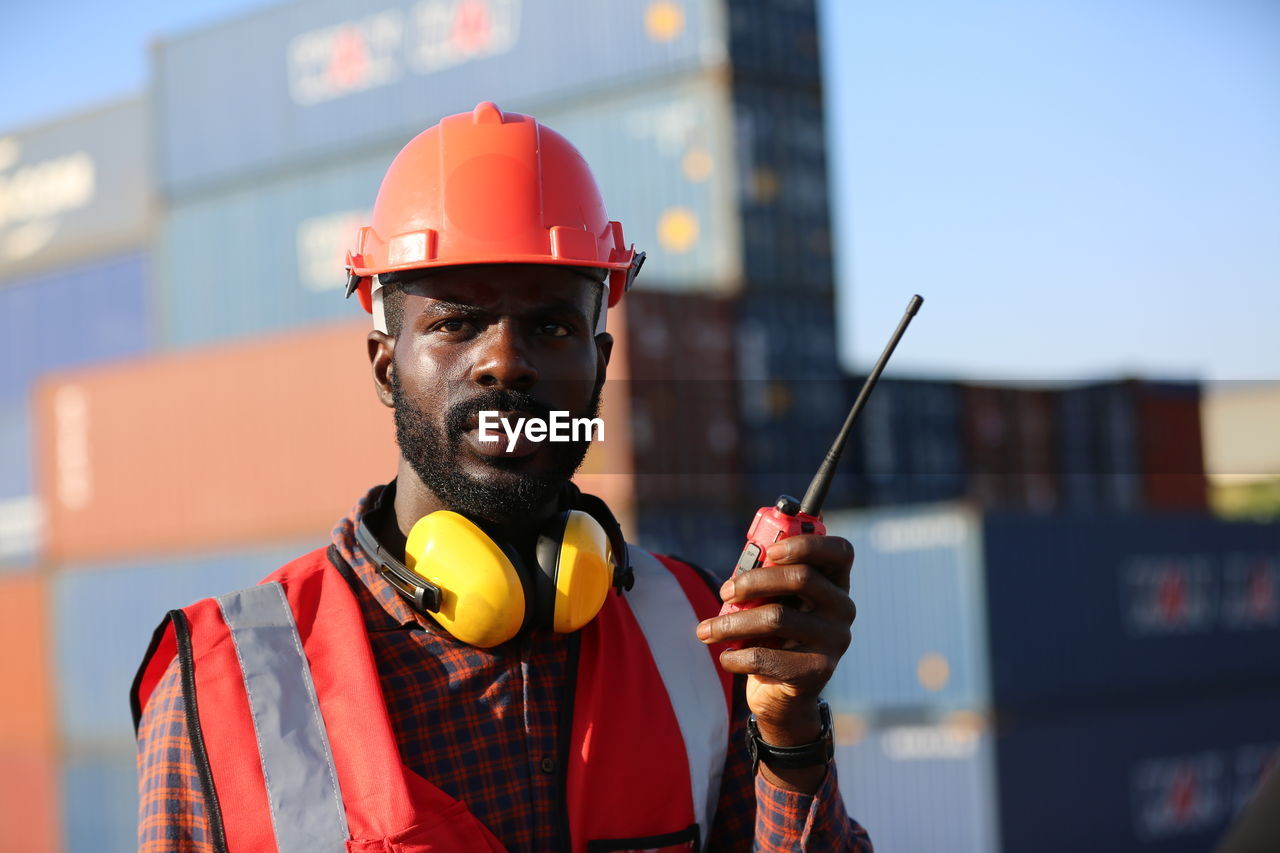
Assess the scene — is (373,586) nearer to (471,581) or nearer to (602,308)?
(471,581)

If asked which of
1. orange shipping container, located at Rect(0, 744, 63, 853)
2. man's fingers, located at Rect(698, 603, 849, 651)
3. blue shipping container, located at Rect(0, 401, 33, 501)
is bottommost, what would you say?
orange shipping container, located at Rect(0, 744, 63, 853)

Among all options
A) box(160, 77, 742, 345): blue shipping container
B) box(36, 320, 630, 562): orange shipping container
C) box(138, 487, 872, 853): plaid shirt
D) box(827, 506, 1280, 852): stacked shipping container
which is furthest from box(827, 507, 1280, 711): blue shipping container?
box(138, 487, 872, 853): plaid shirt

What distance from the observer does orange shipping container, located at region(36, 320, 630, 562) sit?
63.8ft

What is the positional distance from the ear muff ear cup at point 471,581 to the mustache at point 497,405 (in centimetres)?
17

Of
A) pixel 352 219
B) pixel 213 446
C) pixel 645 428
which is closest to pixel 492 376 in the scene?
pixel 645 428

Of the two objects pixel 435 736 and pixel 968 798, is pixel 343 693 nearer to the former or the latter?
pixel 435 736

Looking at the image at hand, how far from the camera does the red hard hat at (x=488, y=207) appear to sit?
2266 mm

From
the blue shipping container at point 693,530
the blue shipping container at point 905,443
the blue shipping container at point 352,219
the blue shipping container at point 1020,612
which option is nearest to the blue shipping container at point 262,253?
the blue shipping container at point 352,219

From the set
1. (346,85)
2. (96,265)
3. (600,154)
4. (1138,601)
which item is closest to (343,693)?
(1138,601)

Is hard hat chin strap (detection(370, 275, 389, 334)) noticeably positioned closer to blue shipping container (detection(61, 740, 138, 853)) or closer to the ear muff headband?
the ear muff headband

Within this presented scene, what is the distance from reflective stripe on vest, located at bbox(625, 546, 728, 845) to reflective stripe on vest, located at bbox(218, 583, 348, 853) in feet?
1.91

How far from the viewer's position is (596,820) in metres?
2.16

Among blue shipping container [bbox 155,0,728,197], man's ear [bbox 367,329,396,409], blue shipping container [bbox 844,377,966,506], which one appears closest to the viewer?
man's ear [bbox 367,329,396,409]

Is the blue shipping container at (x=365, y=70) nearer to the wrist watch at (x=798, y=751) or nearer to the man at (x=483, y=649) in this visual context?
the man at (x=483, y=649)
